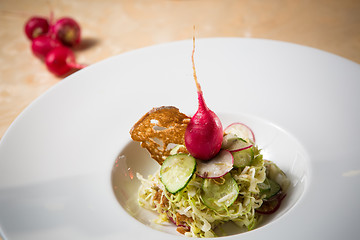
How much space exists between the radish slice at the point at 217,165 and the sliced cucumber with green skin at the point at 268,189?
0.36 meters

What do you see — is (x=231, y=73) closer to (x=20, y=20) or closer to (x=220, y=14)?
(x=220, y=14)

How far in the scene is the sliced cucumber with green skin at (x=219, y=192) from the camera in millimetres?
2010

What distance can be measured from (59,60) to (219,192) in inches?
83.1

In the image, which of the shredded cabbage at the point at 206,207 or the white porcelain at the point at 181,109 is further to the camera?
the shredded cabbage at the point at 206,207

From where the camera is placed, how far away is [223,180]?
2.03m

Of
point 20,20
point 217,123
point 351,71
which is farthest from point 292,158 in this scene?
point 20,20

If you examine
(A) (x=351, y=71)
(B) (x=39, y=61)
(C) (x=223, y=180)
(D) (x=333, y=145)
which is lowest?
(B) (x=39, y=61)

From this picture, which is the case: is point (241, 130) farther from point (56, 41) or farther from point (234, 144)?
point (56, 41)

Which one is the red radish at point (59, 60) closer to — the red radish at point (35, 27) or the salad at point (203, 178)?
the red radish at point (35, 27)

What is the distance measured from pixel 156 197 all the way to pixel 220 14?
268 cm

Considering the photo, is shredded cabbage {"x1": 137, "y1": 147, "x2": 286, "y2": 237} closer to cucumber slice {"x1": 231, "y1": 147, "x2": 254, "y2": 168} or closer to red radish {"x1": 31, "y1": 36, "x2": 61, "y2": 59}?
cucumber slice {"x1": 231, "y1": 147, "x2": 254, "y2": 168}

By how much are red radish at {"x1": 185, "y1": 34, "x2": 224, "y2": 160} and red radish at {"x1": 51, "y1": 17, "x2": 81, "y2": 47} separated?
7.74 feet

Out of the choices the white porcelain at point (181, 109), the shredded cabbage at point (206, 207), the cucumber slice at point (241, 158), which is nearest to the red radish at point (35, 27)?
the white porcelain at point (181, 109)

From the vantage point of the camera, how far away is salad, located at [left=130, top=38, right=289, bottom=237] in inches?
77.9
